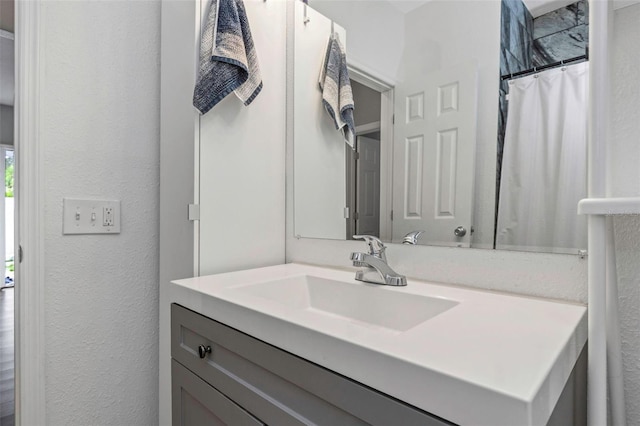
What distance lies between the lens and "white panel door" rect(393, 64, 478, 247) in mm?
968

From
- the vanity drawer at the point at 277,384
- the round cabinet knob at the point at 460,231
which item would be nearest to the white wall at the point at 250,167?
the vanity drawer at the point at 277,384

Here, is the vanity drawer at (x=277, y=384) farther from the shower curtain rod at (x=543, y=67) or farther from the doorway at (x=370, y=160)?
the shower curtain rod at (x=543, y=67)

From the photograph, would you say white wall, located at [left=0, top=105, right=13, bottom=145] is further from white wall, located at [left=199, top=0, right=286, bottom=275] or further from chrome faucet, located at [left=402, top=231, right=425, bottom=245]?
chrome faucet, located at [left=402, top=231, right=425, bottom=245]


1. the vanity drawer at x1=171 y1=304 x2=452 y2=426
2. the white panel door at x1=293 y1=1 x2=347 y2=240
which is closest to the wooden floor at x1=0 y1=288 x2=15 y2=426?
the vanity drawer at x1=171 y1=304 x2=452 y2=426

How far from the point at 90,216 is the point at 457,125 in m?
1.24

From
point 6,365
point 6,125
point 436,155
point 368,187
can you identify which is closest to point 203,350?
point 368,187

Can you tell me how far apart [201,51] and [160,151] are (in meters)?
0.44

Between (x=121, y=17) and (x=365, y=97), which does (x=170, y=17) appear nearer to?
(x=121, y=17)

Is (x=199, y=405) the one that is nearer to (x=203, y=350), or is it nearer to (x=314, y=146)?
(x=203, y=350)

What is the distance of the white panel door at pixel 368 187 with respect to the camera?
1.17 meters

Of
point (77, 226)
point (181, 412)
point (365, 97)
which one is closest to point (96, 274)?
point (77, 226)

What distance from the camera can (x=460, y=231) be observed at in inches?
37.8

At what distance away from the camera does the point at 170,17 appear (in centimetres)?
128

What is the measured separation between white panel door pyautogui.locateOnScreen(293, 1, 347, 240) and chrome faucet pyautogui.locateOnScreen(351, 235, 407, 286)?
0.30 m
